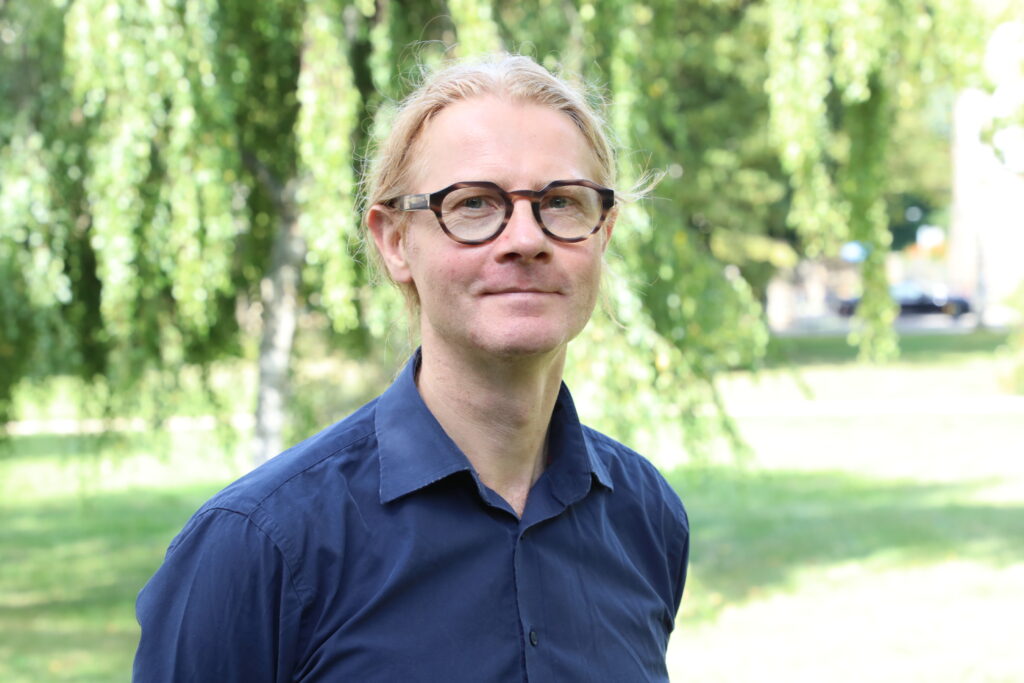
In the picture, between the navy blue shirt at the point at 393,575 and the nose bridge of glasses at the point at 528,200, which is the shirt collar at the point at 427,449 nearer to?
the navy blue shirt at the point at 393,575

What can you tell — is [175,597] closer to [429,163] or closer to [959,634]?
[429,163]

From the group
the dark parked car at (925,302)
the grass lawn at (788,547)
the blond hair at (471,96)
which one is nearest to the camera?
the blond hair at (471,96)

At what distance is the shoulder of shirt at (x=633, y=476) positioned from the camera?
6.55ft

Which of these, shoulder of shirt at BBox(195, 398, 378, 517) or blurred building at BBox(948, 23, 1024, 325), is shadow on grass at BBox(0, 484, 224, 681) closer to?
blurred building at BBox(948, 23, 1024, 325)

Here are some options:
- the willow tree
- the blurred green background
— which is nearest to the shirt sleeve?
the blurred green background

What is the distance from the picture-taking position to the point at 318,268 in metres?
6.49

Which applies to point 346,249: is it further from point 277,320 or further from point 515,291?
point 277,320

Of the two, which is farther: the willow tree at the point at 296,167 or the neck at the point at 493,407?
the willow tree at the point at 296,167

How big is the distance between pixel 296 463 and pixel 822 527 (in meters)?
10.8

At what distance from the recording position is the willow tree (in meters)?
5.71

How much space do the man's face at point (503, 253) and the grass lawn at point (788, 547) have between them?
16.1 ft

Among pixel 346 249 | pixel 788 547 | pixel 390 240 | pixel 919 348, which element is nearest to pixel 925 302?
pixel 919 348

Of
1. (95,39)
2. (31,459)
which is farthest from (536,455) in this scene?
(31,459)

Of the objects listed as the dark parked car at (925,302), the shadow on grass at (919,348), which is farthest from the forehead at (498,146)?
the dark parked car at (925,302)
